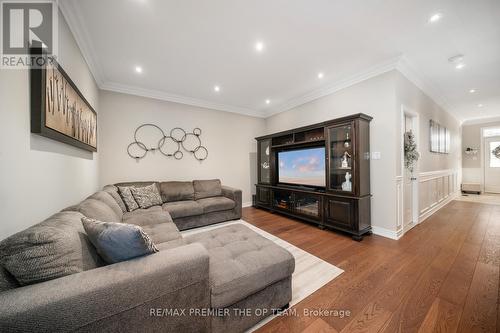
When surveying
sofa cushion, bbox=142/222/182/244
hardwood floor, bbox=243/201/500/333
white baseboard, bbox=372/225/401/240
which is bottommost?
hardwood floor, bbox=243/201/500/333

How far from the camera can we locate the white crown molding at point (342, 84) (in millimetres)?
2705

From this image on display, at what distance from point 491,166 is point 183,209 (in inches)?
398

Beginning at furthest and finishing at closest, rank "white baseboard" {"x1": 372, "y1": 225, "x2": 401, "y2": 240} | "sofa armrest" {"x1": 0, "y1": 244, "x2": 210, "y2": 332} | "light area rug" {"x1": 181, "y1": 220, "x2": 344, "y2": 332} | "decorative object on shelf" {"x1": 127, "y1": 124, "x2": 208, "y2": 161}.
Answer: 1. "decorative object on shelf" {"x1": 127, "y1": 124, "x2": 208, "y2": 161}
2. "white baseboard" {"x1": 372, "y1": 225, "x2": 401, "y2": 240}
3. "light area rug" {"x1": 181, "y1": 220, "x2": 344, "y2": 332}
4. "sofa armrest" {"x1": 0, "y1": 244, "x2": 210, "y2": 332}

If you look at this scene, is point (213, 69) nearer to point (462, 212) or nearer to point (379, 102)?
point (379, 102)

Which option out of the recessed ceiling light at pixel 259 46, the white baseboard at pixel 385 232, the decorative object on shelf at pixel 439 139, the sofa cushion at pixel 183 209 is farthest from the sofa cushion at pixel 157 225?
the decorative object on shelf at pixel 439 139

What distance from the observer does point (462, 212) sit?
Result: 400 centimetres

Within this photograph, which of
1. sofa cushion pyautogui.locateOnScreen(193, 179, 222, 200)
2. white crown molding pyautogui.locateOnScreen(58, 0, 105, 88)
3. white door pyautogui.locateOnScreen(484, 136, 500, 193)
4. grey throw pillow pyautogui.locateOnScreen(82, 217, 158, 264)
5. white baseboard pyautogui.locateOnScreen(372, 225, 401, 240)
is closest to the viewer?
grey throw pillow pyautogui.locateOnScreen(82, 217, 158, 264)

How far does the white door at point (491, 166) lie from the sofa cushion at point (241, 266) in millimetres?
9377

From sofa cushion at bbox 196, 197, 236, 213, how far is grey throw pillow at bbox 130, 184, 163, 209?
73 cm

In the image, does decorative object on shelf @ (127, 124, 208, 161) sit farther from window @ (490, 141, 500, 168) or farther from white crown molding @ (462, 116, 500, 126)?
window @ (490, 141, 500, 168)

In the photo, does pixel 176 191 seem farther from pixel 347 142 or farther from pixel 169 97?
pixel 347 142

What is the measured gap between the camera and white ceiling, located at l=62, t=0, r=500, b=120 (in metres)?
1.80

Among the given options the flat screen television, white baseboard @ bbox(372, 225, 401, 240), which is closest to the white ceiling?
the flat screen television

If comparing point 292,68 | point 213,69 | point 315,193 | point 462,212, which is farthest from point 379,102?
point 462,212
